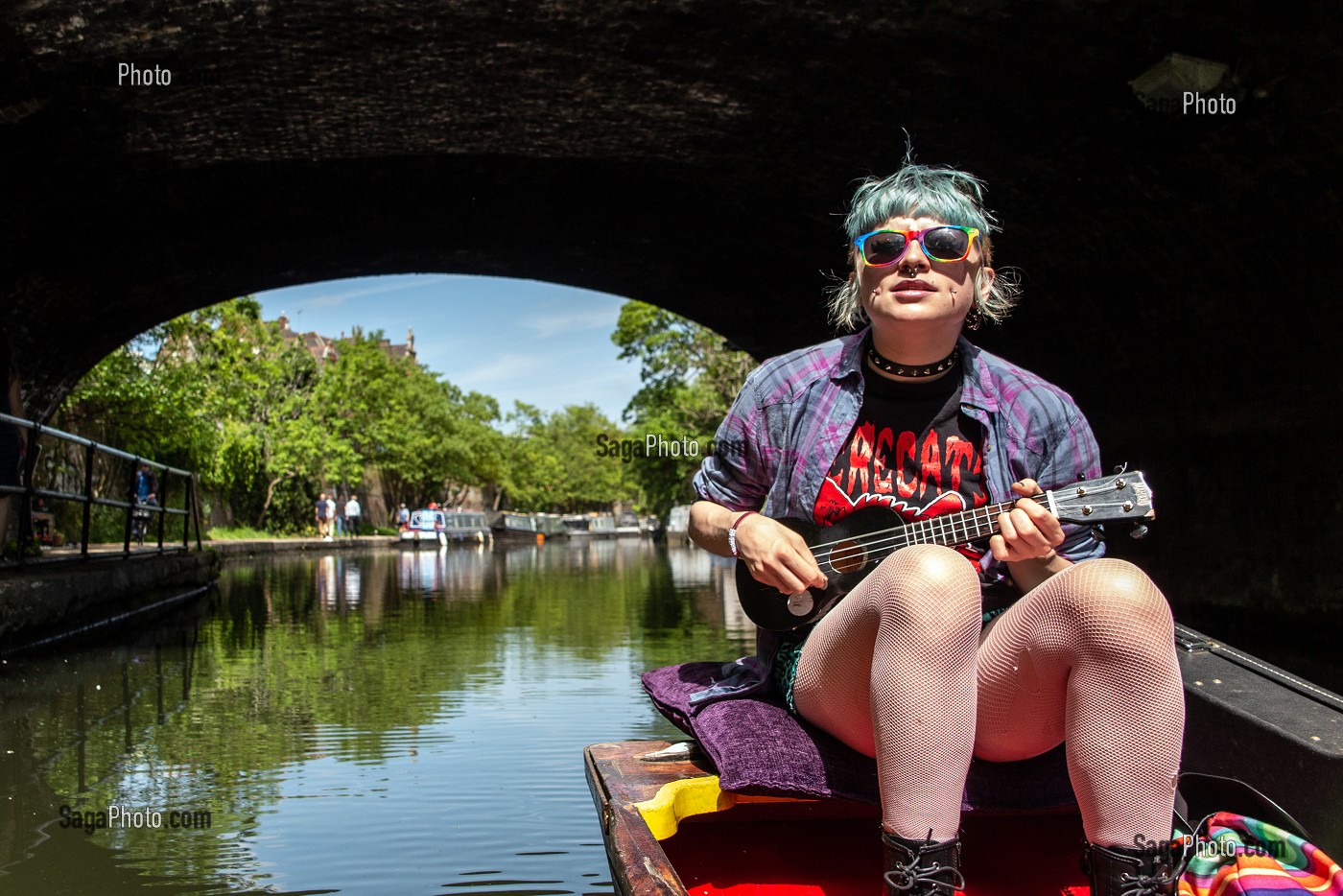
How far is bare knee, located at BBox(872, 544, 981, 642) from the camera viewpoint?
1.83 m

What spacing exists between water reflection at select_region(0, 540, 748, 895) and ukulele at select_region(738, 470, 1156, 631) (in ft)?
3.74

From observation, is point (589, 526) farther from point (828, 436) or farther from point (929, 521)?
point (929, 521)

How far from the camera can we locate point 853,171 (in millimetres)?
9953

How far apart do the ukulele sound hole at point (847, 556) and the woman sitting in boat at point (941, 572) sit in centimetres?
11

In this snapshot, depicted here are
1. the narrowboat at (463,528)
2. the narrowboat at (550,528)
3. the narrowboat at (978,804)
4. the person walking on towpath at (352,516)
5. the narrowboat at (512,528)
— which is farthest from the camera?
the narrowboat at (550,528)

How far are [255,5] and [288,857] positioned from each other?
5748mm

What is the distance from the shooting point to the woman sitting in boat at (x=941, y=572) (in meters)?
1.78

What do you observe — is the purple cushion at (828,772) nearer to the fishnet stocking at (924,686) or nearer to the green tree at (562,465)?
the fishnet stocking at (924,686)

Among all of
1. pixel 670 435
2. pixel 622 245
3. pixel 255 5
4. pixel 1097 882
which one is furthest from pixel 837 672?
pixel 670 435

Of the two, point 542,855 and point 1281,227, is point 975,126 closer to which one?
point 1281,227

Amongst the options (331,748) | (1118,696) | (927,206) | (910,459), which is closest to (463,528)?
(331,748)

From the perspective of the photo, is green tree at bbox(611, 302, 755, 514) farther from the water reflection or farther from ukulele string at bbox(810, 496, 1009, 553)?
ukulele string at bbox(810, 496, 1009, 553)
